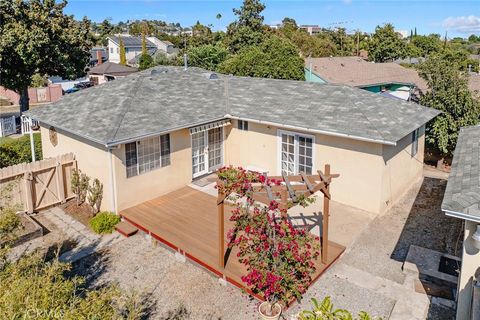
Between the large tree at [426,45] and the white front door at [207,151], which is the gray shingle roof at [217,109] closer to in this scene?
the white front door at [207,151]

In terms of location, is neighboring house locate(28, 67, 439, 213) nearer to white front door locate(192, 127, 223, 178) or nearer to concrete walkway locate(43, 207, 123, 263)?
white front door locate(192, 127, 223, 178)

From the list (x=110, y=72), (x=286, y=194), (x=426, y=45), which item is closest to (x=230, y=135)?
(x=286, y=194)

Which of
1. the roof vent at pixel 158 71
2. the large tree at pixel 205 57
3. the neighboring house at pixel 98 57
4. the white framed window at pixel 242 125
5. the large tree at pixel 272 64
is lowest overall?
the white framed window at pixel 242 125

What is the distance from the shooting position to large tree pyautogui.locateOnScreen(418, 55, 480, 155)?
19.0 m

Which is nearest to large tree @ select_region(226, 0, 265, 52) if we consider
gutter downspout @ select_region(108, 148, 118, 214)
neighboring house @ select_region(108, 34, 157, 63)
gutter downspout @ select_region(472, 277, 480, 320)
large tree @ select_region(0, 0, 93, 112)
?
neighboring house @ select_region(108, 34, 157, 63)

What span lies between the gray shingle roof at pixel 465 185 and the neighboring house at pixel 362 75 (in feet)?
75.2

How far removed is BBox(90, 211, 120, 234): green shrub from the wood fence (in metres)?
2.66

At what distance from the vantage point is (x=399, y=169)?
52.4ft

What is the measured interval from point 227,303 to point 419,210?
31.2ft

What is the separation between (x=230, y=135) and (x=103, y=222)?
25.2 feet

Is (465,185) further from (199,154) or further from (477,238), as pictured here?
(199,154)

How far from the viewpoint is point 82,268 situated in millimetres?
11430

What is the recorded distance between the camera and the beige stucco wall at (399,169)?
579 inches

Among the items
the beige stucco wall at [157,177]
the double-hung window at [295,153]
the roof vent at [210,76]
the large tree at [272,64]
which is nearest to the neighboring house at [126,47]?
the large tree at [272,64]
